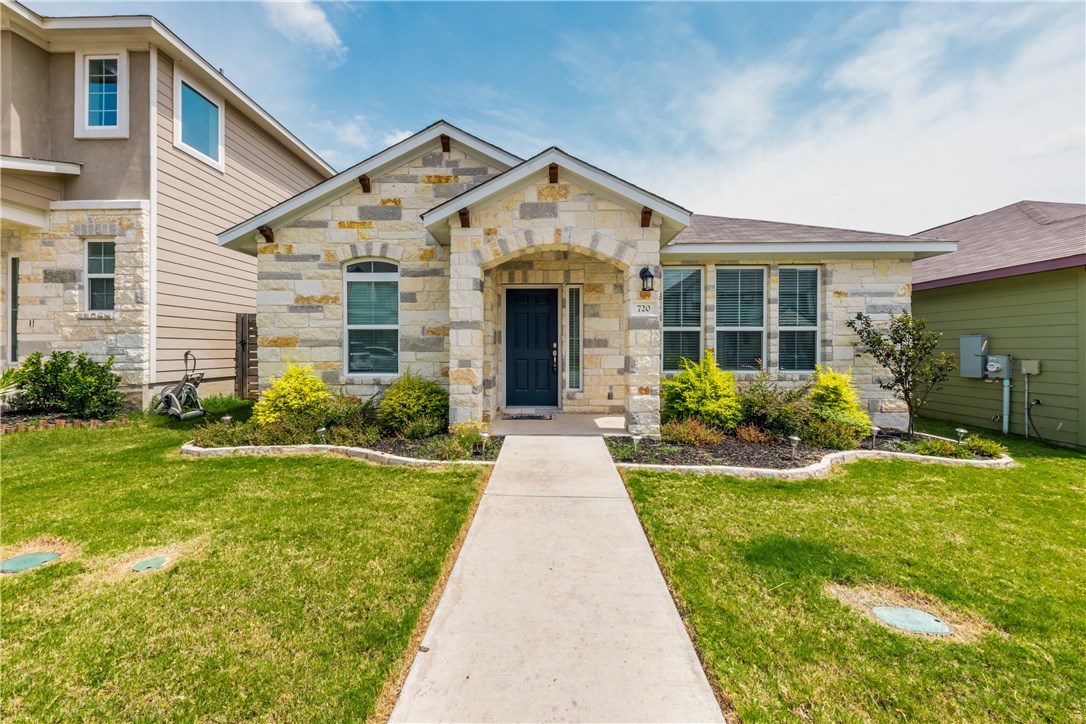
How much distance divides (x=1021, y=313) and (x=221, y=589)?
37.7ft

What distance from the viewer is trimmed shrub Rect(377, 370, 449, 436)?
6.65m

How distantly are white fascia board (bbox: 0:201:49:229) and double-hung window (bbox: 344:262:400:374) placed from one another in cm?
610

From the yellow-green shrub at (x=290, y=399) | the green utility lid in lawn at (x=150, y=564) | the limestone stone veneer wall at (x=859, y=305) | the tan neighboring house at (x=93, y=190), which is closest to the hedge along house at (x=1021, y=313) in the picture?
the limestone stone veneer wall at (x=859, y=305)

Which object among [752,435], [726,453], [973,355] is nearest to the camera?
[726,453]

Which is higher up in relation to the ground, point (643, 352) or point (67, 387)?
point (643, 352)

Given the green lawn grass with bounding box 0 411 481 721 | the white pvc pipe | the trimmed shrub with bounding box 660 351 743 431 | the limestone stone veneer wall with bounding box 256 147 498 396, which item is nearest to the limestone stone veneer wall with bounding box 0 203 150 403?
the limestone stone veneer wall with bounding box 256 147 498 396

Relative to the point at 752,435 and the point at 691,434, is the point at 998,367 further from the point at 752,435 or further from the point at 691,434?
the point at 691,434

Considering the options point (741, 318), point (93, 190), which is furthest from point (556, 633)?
point (93, 190)

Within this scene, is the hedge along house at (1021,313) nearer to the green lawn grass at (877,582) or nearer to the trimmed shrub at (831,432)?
the green lawn grass at (877,582)

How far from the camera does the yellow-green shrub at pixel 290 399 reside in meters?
6.85

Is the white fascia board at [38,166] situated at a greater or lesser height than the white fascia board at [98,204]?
greater

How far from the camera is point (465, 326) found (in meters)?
6.48

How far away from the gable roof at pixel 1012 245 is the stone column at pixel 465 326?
8767 mm

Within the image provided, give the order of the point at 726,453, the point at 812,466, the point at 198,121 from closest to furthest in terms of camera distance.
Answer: the point at 812,466 → the point at 726,453 → the point at 198,121
